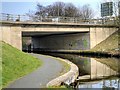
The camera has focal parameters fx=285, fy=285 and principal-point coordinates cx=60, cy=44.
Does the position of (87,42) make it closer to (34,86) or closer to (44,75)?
(44,75)

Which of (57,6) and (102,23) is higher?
(57,6)

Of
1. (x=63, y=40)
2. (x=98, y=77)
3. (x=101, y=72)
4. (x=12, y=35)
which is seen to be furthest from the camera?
(x=63, y=40)

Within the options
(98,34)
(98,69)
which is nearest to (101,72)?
(98,69)

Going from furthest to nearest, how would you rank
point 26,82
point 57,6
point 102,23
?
point 57,6 < point 102,23 < point 26,82

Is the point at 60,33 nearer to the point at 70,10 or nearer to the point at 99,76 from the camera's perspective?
→ the point at 99,76

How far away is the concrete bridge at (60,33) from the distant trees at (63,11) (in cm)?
3056

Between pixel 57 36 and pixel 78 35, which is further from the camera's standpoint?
→ pixel 57 36

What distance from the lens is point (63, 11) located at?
9788cm

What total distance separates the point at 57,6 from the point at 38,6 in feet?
21.4

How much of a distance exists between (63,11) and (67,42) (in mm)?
42542

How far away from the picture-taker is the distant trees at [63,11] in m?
96.0

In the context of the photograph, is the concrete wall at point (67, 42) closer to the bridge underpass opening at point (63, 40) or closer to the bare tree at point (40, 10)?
the bridge underpass opening at point (63, 40)

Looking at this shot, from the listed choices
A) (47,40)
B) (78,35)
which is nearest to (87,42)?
(78,35)

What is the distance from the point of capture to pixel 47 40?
211 ft
